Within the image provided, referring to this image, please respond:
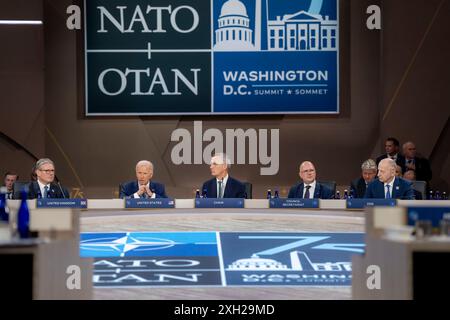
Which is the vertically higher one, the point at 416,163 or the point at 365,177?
the point at 416,163

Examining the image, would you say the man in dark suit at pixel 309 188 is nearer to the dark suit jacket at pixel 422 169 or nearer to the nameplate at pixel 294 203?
the nameplate at pixel 294 203

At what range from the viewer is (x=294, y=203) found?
5734mm

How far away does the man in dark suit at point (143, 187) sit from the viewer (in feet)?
20.4

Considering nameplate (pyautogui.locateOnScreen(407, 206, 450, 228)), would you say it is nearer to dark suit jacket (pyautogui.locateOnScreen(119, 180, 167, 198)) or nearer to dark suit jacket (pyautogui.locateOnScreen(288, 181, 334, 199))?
dark suit jacket (pyautogui.locateOnScreen(288, 181, 334, 199))

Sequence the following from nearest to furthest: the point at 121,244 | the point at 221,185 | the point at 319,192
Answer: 1. the point at 121,244
2. the point at 319,192
3. the point at 221,185

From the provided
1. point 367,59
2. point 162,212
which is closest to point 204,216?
point 162,212

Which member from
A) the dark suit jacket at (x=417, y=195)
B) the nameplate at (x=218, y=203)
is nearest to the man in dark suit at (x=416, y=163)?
the dark suit jacket at (x=417, y=195)

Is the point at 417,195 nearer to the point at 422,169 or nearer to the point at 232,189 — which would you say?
the point at 232,189

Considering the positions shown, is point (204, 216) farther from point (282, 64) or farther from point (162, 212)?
point (282, 64)

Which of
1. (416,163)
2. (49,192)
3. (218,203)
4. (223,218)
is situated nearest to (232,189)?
(218,203)

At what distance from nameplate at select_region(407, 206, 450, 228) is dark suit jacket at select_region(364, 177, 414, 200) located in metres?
3.19

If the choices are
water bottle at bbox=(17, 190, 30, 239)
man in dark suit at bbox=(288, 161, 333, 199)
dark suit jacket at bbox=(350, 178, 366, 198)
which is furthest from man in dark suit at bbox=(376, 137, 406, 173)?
water bottle at bbox=(17, 190, 30, 239)

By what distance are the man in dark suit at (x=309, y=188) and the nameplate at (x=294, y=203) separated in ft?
2.00

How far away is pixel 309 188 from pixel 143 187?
4.57 feet
